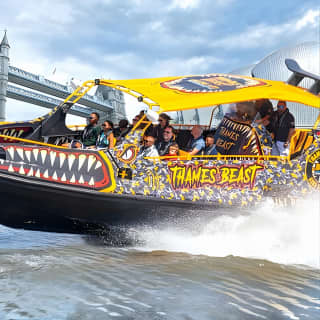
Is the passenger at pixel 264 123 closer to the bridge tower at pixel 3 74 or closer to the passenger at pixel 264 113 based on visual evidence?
the passenger at pixel 264 113

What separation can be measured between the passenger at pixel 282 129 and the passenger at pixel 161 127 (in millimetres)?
1600

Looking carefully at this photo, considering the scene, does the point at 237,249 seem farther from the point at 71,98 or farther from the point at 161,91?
the point at 71,98

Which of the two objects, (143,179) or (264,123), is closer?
(143,179)

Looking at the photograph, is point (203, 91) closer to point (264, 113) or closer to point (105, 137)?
point (264, 113)

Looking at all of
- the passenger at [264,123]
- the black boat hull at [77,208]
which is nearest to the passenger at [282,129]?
the passenger at [264,123]

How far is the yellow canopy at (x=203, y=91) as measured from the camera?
455 cm

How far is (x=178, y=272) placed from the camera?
3.92m

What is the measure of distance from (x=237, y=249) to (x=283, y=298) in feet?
6.06

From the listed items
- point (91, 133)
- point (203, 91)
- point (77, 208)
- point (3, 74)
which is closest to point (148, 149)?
point (203, 91)

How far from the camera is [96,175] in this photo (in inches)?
187

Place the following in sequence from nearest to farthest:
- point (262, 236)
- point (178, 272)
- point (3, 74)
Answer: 1. point (178, 272)
2. point (262, 236)
3. point (3, 74)

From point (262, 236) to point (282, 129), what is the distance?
1572 millimetres

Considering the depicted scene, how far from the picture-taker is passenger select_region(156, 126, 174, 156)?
211 inches

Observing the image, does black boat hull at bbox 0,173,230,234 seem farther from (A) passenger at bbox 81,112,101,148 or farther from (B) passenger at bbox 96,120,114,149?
(A) passenger at bbox 81,112,101,148
